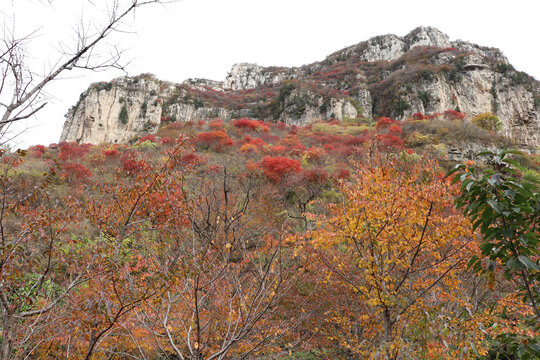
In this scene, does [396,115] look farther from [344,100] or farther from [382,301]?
[382,301]

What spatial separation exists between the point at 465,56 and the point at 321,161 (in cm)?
3225

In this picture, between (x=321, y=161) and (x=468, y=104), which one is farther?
(x=468, y=104)

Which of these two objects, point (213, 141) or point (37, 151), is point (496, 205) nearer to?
point (213, 141)

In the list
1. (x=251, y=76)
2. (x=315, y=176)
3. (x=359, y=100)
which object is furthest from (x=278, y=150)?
(x=251, y=76)

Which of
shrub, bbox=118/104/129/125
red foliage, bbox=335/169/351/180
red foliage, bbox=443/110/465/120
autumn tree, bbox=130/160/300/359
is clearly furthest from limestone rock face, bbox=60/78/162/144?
red foliage, bbox=443/110/465/120

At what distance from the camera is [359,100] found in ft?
127

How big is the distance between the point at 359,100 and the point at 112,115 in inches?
1292

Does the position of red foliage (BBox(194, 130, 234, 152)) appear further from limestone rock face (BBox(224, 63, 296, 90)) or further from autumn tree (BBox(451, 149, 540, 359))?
limestone rock face (BBox(224, 63, 296, 90))

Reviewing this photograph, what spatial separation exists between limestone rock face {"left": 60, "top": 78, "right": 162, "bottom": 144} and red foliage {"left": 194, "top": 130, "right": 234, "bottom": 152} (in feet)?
51.2

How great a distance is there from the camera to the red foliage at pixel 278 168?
14903 mm

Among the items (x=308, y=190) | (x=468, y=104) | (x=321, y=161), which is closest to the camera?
(x=308, y=190)

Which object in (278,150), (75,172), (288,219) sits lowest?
(288,219)

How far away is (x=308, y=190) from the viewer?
13.8m

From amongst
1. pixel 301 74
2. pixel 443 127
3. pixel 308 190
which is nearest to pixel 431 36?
pixel 301 74
